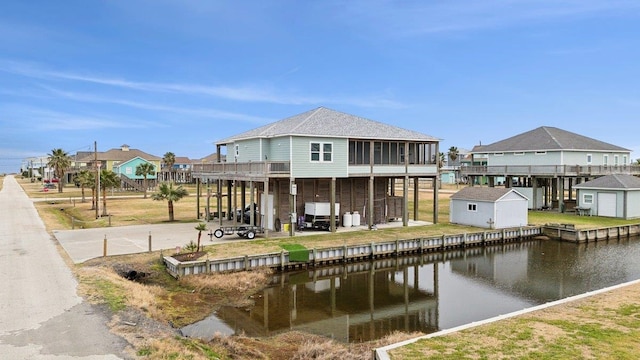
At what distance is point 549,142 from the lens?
4316 cm

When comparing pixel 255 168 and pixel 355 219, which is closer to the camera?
pixel 255 168

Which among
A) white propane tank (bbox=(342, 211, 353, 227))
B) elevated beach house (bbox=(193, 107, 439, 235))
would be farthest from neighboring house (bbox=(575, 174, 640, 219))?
white propane tank (bbox=(342, 211, 353, 227))

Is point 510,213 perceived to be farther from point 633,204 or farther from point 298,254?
point 298,254

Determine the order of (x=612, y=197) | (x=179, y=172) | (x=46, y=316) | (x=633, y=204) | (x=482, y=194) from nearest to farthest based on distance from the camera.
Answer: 1. (x=46, y=316)
2. (x=482, y=194)
3. (x=633, y=204)
4. (x=612, y=197)
5. (x=179, y=172)

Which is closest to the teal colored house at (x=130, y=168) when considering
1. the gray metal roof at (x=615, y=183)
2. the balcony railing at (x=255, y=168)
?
the balcony railing at (x=255, y=168)

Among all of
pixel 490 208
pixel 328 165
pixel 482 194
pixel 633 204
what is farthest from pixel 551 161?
pixel 328 165

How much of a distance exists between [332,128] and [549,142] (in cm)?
2617

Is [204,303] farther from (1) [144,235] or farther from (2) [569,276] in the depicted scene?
(2) [569,276]

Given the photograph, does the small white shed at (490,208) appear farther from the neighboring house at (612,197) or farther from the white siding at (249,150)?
the white siding at (249,150)

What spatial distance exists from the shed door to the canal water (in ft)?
35.6

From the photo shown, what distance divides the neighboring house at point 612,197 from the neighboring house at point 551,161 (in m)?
2.39

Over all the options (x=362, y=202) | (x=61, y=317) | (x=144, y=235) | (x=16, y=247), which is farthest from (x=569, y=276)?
(x=16, y=247)

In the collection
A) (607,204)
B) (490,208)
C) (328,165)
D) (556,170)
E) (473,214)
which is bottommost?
(473,214)

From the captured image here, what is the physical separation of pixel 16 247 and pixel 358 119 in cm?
2170
